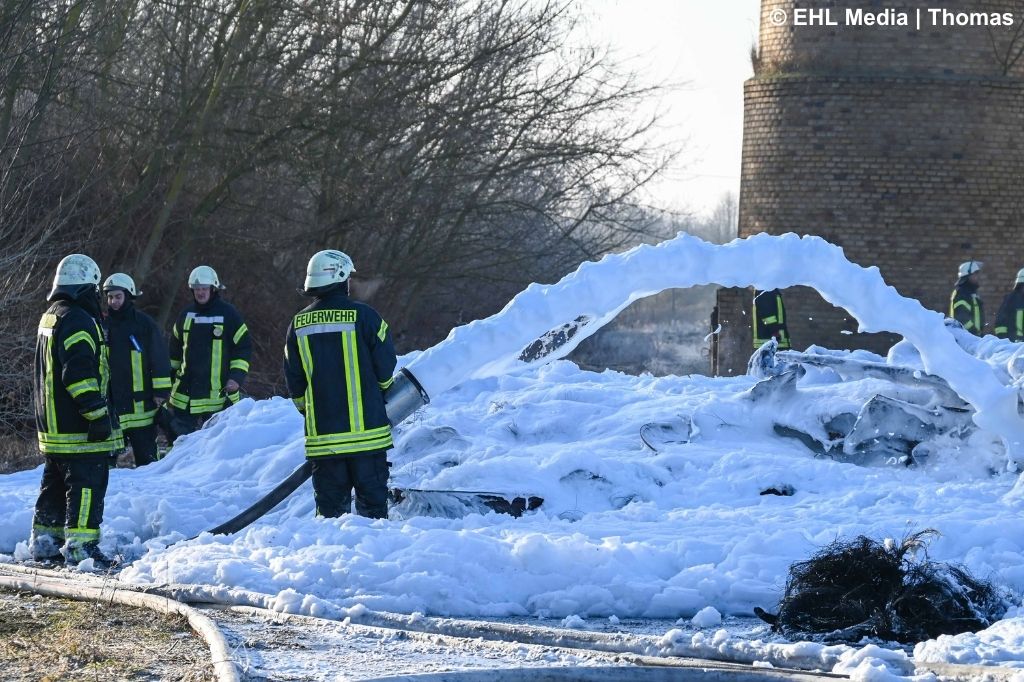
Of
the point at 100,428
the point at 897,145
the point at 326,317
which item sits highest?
the point at 897,145

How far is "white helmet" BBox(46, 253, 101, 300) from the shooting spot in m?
8.98

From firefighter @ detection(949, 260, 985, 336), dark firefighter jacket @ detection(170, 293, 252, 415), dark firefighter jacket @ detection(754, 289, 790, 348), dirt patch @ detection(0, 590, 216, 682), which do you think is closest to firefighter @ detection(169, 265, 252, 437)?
dark firefighter jacket @ detection(170, 293, 252, 415)

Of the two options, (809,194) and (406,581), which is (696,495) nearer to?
(406,581)

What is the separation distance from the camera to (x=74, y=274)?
898 centimetres

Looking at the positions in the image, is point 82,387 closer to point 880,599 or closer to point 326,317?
point 326,317

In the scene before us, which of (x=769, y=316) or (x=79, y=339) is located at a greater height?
(x=769, y=316)

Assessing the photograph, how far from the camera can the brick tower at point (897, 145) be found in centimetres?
2197

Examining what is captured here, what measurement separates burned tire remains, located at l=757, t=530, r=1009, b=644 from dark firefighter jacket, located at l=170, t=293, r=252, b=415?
7.14 meters

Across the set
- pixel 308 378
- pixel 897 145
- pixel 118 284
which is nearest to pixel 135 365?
pixel 118 284

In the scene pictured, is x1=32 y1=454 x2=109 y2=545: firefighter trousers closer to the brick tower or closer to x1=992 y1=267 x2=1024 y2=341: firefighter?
x1=992 y1=267 x2=1024 y2=341: firefighter

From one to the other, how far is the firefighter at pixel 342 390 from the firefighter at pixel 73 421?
1.23m

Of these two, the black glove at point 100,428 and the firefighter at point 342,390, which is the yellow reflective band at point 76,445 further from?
the firefighter at point 342,390

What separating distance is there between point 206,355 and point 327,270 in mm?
4648

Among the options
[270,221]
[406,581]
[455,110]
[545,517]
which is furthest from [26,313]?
[406,581]
